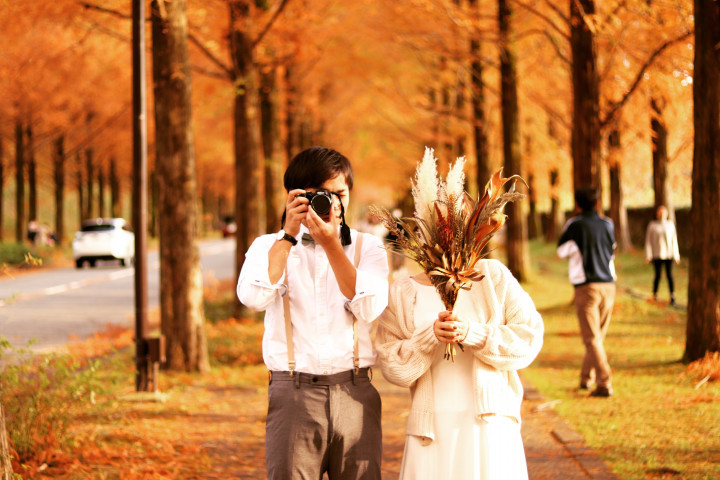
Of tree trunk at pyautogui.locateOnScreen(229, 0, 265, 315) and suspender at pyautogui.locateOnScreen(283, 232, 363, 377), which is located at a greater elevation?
tree trunk at pyautogui.locateOnScreen(229, 0, 265, 315)

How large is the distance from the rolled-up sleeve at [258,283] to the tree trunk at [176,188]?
6.77 meters

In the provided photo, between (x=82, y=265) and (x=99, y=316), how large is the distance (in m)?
17.4

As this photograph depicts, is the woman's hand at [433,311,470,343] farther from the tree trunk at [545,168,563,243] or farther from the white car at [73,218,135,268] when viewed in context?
the tree trunk at [545,168,563,243]

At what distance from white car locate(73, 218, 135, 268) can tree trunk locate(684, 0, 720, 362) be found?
25920mm

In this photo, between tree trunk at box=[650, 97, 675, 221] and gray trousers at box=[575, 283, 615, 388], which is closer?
gray trousers at box=[575, 283, 615, 388]

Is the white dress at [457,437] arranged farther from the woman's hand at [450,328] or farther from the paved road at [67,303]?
the paved road at [67,303]

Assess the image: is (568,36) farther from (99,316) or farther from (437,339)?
(437,339)

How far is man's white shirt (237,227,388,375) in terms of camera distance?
3.25 meters

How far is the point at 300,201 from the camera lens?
3.18 metres

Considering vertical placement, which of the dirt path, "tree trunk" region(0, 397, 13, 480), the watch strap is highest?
the watch strap

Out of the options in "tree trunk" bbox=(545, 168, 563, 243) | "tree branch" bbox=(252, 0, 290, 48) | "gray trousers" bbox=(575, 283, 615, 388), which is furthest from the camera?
"tree trunk" bbox=(545, 168, 563, 243)

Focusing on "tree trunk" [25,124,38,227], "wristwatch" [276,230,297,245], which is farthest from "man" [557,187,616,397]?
"tree trunk" [25,124,38,227]

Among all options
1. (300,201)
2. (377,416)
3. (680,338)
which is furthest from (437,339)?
(680,338)

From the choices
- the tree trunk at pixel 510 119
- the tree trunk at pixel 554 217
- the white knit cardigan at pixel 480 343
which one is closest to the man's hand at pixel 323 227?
the white knit cardigan at pixel 480 343
